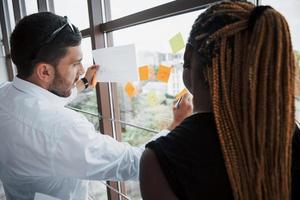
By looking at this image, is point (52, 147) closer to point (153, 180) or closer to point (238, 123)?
point (153, 180)

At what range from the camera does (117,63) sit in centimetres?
138

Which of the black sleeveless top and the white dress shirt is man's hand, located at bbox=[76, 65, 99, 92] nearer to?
the white dress shirt

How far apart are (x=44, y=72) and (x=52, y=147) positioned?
363 mm

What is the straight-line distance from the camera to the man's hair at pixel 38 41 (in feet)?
3.58

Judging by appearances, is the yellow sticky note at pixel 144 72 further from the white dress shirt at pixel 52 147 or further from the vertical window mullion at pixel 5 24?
the vertical window mullion at pixel 5 24

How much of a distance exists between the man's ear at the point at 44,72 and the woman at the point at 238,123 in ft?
2.46

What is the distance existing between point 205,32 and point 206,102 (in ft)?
0.51

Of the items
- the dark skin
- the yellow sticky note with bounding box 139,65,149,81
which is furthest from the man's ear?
the dark skin

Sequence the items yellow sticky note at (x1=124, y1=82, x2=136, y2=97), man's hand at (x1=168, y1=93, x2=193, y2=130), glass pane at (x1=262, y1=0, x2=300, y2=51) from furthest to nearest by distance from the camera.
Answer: yellow sticky note at (x1=124, y1=82, x2=136, y2=97), man's hand at (x1=168, y1=93, x2=193, y2=130), glass pane at (x1=262, y1=0, x2=300, y2=51)

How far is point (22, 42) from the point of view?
3.61ft

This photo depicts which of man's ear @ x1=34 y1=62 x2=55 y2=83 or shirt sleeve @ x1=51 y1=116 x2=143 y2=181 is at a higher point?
man's ear @ x1=34 y1=62 x2=55 y2=83

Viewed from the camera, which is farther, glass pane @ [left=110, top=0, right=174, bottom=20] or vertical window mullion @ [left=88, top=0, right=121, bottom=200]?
vertical window mullion @ [left=88, top=0, right=121, bottom=200]

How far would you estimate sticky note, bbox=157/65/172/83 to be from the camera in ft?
4.03

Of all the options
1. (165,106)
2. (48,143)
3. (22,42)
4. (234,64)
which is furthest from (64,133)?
(234,64)
